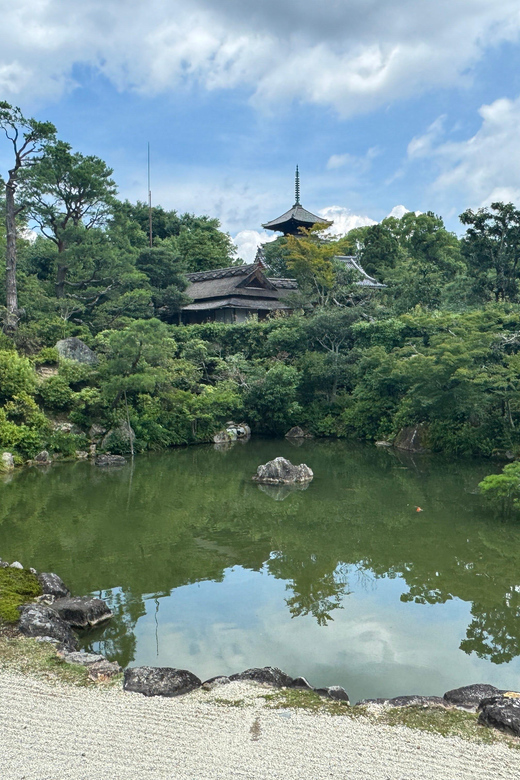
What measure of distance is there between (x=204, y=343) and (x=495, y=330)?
10.9 meters

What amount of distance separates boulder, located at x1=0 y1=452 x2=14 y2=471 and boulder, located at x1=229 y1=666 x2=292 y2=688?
452 inches

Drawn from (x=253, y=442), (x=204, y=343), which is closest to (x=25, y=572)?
(x=253, y=442)

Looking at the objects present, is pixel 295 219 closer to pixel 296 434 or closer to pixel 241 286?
pixel 241 286

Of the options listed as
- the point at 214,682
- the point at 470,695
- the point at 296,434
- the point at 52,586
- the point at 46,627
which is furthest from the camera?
the point at 296,434

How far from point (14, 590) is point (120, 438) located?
1123cm

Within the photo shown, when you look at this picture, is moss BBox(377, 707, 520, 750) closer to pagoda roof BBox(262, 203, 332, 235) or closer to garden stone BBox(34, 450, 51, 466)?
garden stone BBox(34, 450, 51, 466)

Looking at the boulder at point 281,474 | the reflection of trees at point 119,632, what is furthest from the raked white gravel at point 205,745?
the boulder at point 281,474

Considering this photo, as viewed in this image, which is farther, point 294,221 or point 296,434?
point 294,221

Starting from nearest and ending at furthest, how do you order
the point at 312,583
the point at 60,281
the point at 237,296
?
the point at 312,583, the point at 60,281, the point at 237,296

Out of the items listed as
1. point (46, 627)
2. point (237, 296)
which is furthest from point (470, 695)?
point (237, 296)

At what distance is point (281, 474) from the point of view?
14.5 m

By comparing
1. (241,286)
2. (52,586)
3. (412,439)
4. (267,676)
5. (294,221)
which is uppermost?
→ (294,221)

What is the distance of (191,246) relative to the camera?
Result: 121ft

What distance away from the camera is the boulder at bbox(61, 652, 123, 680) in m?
5.20
